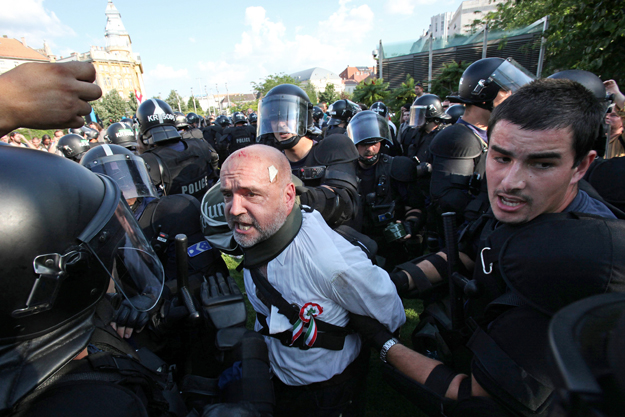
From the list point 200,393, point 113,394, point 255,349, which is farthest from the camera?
point 200,393

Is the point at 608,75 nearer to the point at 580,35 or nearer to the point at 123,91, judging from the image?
the point at 580,35

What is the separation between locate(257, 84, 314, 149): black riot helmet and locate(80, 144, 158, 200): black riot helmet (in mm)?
1329

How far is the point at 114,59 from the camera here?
6675 centimetres

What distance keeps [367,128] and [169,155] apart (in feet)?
8.76

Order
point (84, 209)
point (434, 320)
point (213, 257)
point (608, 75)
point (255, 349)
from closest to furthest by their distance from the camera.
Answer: point (84, 209), point (255, 349), point (434, 320), point (213, 257), point (608, 75)

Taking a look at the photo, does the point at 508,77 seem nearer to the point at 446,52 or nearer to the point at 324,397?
the point at 324,397

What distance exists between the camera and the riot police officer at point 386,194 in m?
3.93

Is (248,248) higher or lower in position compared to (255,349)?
higher

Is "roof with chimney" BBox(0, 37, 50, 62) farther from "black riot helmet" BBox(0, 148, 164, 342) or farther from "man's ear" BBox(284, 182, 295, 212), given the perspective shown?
"man's ear" BBox(284, 182, 295, 212)

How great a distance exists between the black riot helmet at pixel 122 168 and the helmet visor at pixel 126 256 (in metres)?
1.25

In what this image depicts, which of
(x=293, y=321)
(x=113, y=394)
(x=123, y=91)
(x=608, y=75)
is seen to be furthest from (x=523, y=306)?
(x=123, y=91)

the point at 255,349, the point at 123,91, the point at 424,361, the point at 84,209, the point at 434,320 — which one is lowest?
the point at 434,320

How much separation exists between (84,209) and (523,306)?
171cm

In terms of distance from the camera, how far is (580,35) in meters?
4.38
